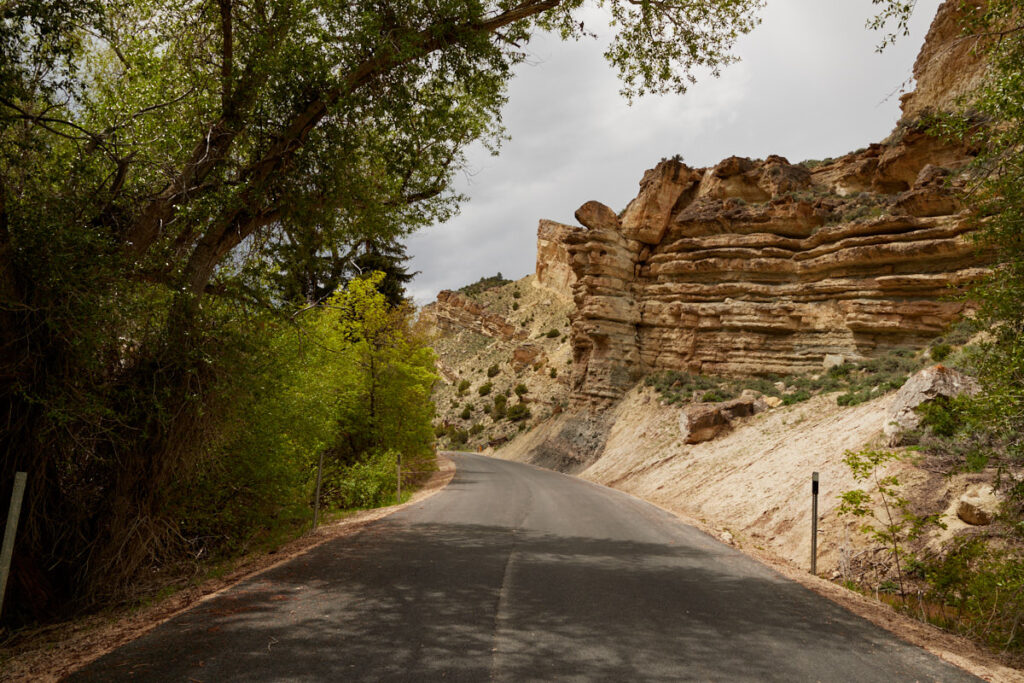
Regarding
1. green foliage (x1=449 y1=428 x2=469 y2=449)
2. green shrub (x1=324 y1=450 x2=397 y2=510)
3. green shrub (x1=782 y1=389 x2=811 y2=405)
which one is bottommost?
green foliage (x1=449 y1=428 x2=469 y2=449)

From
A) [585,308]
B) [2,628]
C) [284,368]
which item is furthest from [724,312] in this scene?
[2,628]

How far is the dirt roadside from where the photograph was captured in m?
4.39

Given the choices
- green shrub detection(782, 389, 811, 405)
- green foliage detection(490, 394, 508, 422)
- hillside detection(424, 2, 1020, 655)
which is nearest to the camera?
hillside detection(424, 2, 1020, 655)

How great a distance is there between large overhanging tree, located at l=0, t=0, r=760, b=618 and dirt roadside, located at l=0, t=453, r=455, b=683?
858 millimetres

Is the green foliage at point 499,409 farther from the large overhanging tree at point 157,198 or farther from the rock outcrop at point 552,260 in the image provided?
the large overhanging tree at point 157,198

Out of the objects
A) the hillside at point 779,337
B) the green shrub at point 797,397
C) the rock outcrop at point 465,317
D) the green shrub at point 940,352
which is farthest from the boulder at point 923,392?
the rock outcrop at point 465,317

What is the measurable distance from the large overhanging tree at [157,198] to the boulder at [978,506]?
878 centimetres

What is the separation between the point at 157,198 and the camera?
6.85m

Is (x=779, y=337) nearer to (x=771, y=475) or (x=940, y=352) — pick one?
(x=940, y=352)

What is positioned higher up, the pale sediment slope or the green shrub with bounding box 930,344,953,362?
the green shrub with bounding box 930,344,953,362

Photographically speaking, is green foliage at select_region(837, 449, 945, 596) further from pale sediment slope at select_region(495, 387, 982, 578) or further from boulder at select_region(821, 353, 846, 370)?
boulder at select_region(821, 353, 846, 370)

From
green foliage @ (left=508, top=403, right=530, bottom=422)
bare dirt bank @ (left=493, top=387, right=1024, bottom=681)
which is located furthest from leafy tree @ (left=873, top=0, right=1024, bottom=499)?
green foliage @ (left=508, top=403, right=530, bottom=422)

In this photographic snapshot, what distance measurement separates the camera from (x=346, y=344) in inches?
627

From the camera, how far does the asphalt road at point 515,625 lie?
164 inches
